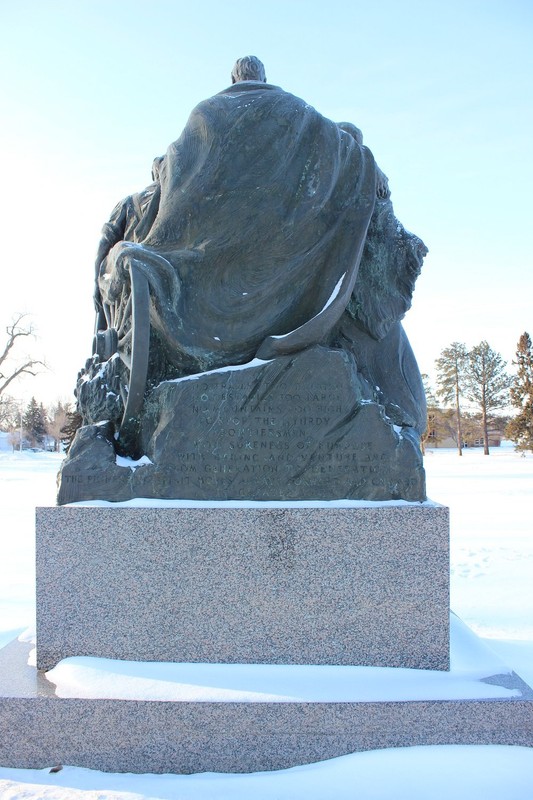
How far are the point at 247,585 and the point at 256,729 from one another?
2.13 feet

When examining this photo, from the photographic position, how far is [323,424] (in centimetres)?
321

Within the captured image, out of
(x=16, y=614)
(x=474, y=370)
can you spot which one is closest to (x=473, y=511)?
(x=16, y=614)

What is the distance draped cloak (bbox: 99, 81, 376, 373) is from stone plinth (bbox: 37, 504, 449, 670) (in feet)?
3.37

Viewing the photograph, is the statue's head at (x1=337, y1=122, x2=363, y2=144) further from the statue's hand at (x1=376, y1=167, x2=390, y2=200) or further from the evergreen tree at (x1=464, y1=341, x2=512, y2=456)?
the evergreen tree at (x1=464, y1=341, x2=512, y2=456)

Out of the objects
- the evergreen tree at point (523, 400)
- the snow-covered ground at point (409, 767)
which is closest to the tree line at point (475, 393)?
the evergreen tree at point (523, 400)

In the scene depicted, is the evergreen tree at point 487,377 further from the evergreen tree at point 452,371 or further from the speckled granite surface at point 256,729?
the speckled granite surface at point 256,729

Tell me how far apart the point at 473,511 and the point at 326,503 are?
8610 mm

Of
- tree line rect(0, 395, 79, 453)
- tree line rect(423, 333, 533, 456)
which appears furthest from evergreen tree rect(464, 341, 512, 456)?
tree line rect(0, 395, 79, 453)

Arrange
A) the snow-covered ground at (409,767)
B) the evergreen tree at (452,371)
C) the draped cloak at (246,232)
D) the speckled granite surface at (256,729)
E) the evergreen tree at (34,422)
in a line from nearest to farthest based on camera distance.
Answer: the snow-covered ground at (409,767) < the speckled granite surface at (256,729) < the draped cloak at (246,232) < the evergreen tree at (452,371) < the evergreen tree at (34,422)

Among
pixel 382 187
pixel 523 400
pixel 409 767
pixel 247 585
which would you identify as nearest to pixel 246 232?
pixel 382 187

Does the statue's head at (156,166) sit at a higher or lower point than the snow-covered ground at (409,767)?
higher

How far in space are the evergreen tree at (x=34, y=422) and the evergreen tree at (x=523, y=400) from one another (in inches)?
1739

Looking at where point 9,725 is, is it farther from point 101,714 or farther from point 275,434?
point 275,434

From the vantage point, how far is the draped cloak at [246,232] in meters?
3.43
